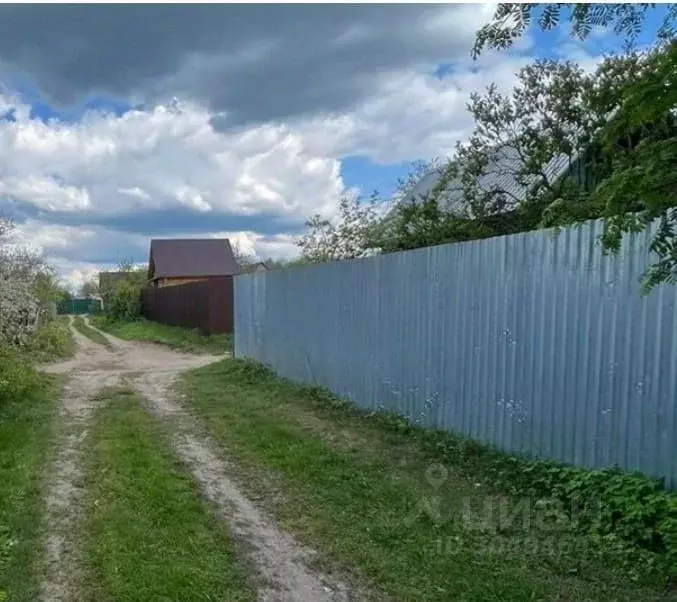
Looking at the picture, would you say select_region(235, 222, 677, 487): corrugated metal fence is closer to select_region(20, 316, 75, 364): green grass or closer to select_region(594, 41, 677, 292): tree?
select_region(594, 41, 677, 292): tree

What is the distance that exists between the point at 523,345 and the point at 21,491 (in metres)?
3.84

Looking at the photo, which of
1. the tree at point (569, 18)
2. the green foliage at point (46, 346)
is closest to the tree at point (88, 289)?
the green foliage at point (46, 346)

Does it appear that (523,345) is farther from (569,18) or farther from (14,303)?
(14,303)

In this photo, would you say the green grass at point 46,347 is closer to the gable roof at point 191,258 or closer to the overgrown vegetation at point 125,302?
the overgrown vegetation at point 125,302

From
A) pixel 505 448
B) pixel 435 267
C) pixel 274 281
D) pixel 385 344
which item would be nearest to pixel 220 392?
pixel 274 281

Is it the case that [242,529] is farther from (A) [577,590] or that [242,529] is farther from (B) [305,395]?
(B) [305,395]

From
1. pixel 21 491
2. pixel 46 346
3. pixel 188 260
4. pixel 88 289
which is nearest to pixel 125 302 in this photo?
pixel 188 260

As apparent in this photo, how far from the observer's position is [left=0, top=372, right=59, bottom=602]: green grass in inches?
120

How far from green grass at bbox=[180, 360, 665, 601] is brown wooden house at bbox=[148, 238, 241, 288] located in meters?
36.2

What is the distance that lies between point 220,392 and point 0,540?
5.37 metres

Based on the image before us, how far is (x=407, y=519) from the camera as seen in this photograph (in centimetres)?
377

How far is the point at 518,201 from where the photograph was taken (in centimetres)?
965

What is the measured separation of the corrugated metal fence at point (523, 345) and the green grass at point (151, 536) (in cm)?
242

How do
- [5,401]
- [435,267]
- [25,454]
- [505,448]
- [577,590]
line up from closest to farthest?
[577,590] → [505,448] → [25,454] → [435,267] → [5,401]
